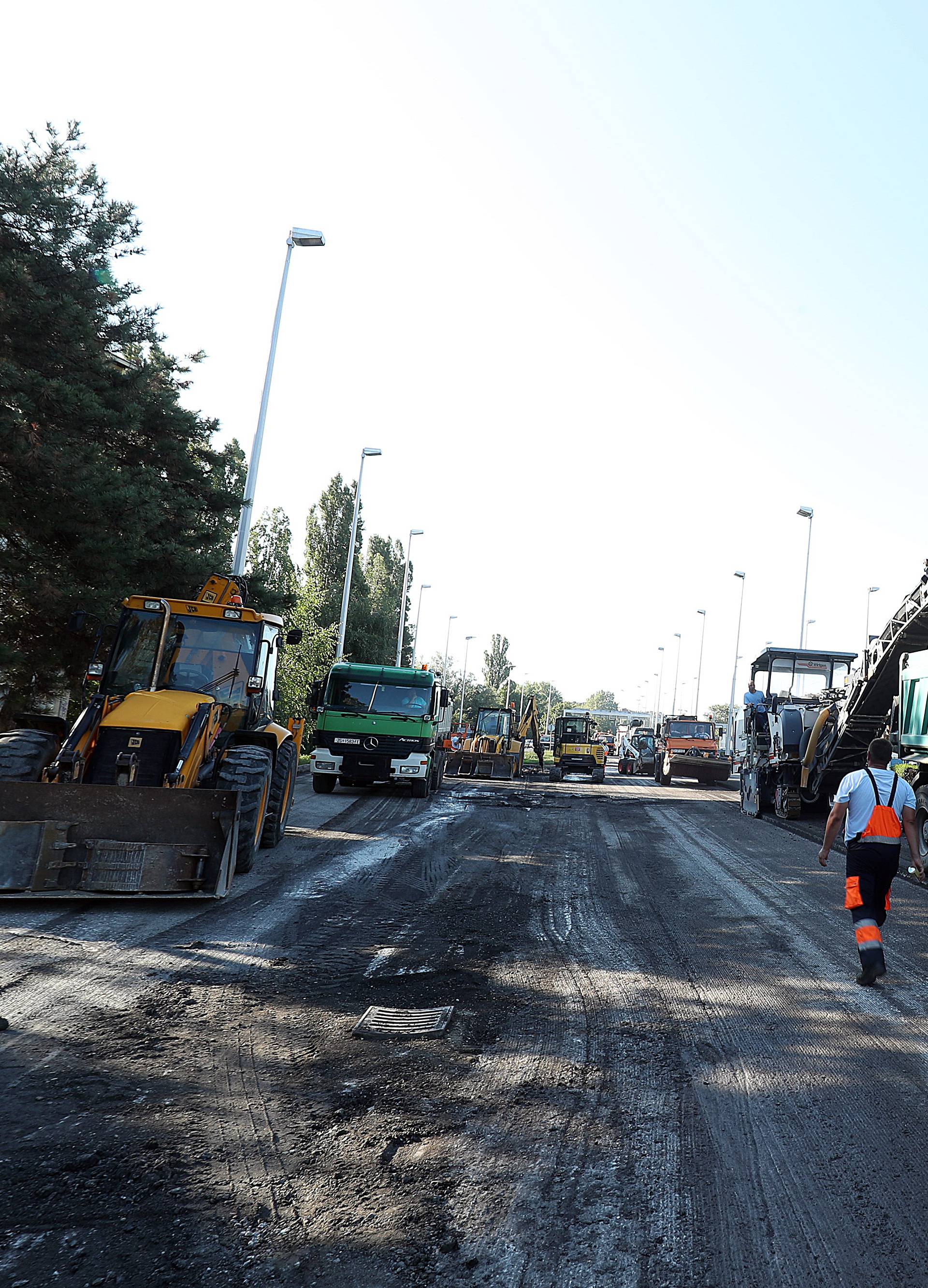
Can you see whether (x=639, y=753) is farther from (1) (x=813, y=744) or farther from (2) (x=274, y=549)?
(1) (x=813, y=744)

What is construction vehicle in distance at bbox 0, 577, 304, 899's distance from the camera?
772 centimetres

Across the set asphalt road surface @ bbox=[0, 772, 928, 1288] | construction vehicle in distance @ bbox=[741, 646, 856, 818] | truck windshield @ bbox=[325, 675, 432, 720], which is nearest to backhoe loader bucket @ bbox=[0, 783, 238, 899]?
asphalt road surface @ bbox=[0, 772, 928, 1288]

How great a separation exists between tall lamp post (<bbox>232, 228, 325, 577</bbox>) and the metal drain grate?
15184mm

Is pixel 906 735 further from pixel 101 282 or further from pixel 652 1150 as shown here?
pixel 101 282

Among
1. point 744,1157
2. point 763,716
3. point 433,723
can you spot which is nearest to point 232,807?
point 744,1157

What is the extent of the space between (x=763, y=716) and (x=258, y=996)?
693 inches

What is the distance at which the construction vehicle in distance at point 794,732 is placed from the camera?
60.5ft

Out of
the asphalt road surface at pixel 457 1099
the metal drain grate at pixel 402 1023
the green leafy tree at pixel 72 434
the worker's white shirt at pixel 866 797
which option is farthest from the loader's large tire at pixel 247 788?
the green leafy tree at pixel 72 434

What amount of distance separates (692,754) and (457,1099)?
33.3 m

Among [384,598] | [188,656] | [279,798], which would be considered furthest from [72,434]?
[384,598]

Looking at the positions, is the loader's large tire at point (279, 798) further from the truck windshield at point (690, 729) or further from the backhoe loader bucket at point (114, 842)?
the truck windshield at point (690, 729)

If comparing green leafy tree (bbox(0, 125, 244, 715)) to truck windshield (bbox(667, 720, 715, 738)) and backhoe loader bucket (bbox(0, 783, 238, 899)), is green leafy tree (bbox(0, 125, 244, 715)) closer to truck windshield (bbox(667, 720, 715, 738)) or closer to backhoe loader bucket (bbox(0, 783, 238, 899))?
backhoe loader bucket (bbox(0, 783, 238, 899))

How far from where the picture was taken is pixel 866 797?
7117mm

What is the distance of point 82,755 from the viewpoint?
8.82 m
